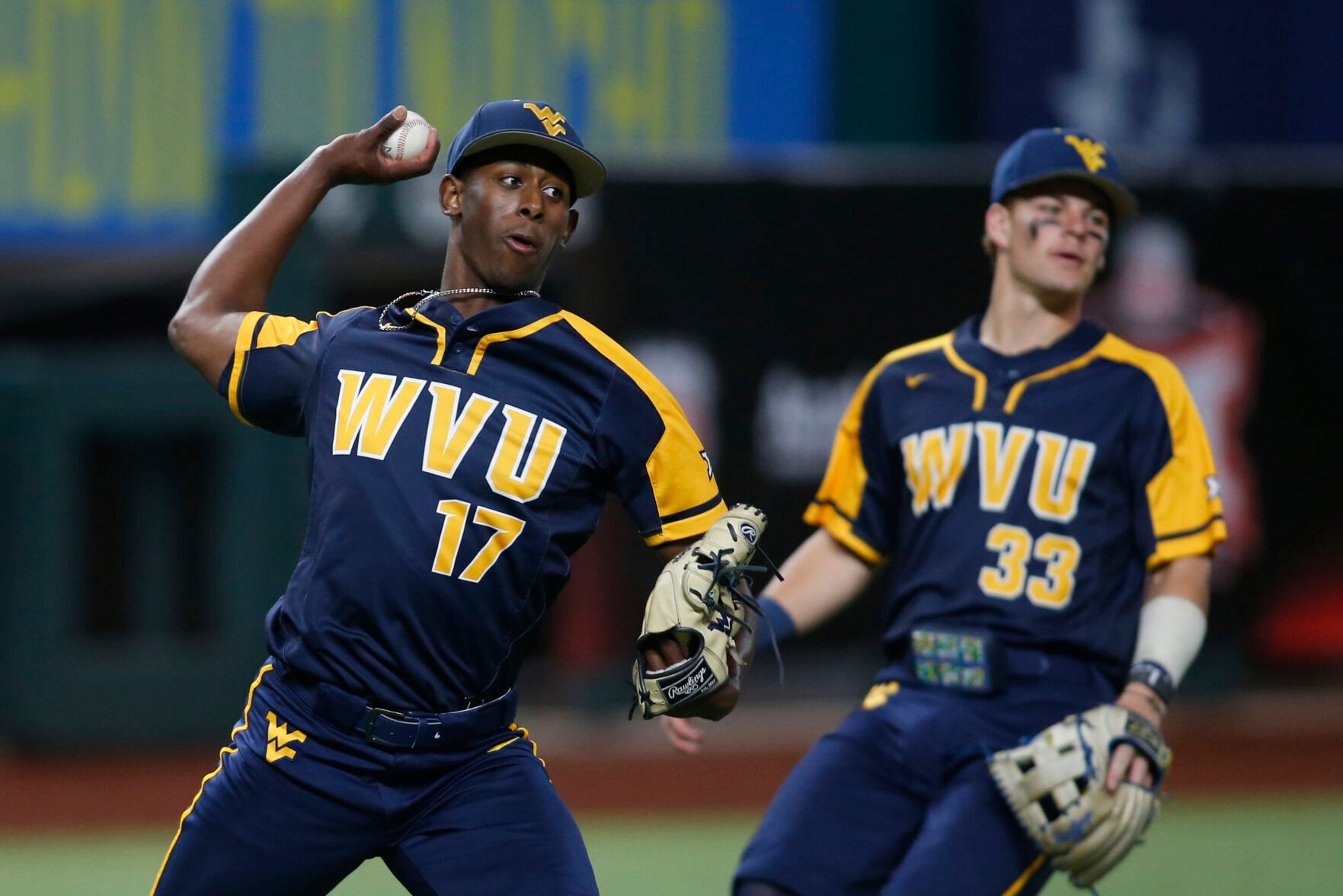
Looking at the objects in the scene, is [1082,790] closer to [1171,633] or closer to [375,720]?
[1171,633]

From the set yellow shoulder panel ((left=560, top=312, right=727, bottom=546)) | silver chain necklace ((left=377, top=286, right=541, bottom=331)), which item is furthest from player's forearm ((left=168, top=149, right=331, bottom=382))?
yellow shoulder panel ((left=560, top=312, right=727, bottom=546))

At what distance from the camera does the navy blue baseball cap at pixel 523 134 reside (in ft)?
9.64

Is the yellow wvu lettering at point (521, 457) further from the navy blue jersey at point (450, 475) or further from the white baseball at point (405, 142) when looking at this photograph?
the white baseball at point (405, 142)

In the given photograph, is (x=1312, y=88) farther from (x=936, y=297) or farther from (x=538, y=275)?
(x=538, y=275)

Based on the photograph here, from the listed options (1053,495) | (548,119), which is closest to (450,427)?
(548,119)

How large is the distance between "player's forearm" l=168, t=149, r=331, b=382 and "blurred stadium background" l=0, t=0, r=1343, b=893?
5.15 metres

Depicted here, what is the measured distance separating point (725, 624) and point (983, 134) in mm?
8435

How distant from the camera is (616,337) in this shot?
28.6ft

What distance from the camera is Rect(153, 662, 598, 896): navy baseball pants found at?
2.74 m

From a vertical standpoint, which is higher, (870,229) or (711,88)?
(711,88)

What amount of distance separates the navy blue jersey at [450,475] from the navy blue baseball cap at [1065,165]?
3.95ft

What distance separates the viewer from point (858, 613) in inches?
352

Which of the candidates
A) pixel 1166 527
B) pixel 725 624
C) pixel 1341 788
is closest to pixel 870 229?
pixel 1341 788

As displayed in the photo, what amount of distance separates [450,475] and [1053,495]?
53.5 inches
